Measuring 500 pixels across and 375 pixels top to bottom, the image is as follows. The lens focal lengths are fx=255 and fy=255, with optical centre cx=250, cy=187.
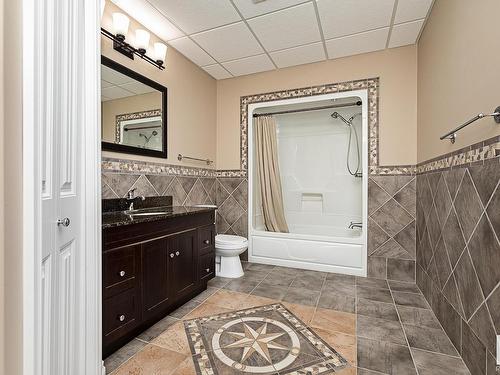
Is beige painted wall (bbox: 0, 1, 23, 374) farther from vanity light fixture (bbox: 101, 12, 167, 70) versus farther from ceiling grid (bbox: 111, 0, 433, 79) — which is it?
ceiling grid (bbox: 111, 0, 433, 79)

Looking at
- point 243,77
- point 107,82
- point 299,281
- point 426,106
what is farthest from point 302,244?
point 107,82

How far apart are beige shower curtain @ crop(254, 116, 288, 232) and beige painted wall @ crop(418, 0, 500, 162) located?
1.63 metres

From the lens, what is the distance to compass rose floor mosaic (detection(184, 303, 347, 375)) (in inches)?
53.9

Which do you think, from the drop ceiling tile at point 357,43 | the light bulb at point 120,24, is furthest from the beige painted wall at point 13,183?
the drop ceiling tile at point 357,43

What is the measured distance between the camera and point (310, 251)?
9.76 feet

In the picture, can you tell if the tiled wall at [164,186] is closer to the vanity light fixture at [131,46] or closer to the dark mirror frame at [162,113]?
the dark mirror frame at [162,113]

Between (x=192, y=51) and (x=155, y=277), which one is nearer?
(x=155, y=277)

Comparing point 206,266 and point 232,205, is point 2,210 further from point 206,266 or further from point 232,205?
point 232,205

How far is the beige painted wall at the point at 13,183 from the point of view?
65 centimetres

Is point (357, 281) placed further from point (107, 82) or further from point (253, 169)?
point (107, 82)

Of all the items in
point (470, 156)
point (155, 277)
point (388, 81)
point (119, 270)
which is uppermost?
point (388, 81)

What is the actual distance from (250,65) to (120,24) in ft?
4.92

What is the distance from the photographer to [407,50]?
2.64m

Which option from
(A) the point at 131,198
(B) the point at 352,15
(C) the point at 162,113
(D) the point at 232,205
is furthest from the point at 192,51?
(D) the point at 232,205
